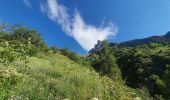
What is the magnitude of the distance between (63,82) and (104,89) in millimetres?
1000

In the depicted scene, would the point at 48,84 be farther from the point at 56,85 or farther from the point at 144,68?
the point at 144,68

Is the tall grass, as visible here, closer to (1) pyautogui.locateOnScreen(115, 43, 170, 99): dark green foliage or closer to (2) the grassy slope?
(2) the grassy slope

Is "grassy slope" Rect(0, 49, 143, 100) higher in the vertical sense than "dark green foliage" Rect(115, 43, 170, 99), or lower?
lower

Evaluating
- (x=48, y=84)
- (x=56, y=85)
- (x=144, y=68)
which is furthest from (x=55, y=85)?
(x=144, y=68)

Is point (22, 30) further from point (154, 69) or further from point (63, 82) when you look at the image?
point (63, 82)

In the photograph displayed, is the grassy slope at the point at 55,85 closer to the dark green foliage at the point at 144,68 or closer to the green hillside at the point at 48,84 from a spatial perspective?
the green hillside at the point at 48,84

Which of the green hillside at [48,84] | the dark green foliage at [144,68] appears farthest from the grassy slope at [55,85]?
the dark green foliage at [144,68]

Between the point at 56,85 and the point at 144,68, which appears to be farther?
the point at 144,68

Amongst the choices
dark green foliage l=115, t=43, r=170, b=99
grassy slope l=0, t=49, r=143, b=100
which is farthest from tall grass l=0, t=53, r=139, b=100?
dark green foliage l=115, t=43, r=170, b=99

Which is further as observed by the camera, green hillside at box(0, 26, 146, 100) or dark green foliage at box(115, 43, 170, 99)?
dark green foliage at box(115, 43, 170, 99)

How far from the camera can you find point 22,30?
6512 cm

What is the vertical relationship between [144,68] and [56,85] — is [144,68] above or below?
above

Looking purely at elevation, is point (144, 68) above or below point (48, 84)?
above

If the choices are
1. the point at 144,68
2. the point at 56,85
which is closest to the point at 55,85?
the point at 56,85
